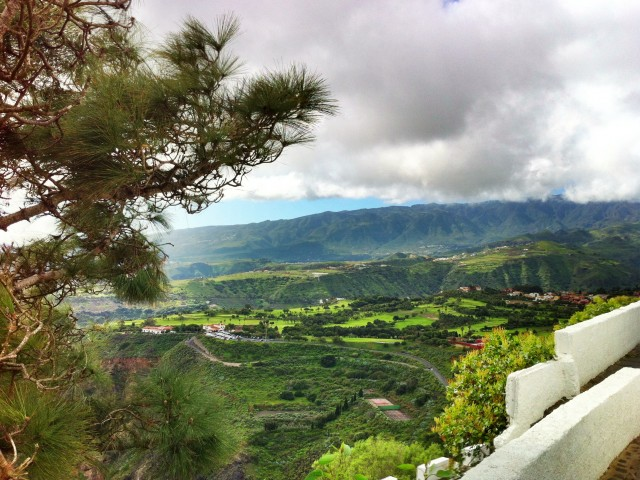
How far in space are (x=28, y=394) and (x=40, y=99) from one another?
73.2 inches

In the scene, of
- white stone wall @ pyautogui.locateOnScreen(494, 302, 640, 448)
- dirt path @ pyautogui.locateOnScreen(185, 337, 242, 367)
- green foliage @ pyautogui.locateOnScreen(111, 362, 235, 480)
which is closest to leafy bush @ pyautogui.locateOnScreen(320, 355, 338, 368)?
dirt path @ pyautogui.locateOnScreen(185, 337, 242, 367)

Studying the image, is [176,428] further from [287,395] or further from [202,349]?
[202,349]

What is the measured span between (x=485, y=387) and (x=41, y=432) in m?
3.87

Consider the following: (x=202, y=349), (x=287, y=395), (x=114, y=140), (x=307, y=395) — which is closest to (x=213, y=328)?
Answer: (x=202, y=349)

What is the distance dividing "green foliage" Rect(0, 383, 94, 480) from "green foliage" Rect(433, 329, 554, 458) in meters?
3.50

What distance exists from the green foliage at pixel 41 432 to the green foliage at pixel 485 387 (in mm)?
3499

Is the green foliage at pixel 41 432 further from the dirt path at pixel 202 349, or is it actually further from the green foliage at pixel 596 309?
the dirt path at pixel 202 349

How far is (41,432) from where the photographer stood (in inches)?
55.7

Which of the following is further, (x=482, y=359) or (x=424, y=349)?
(x=424, y=349)

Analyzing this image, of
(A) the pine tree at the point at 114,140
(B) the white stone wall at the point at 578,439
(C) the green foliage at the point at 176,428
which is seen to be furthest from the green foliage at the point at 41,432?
(B) the white stone wall at the point at 578,439

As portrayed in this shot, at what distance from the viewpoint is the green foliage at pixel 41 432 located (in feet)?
4.23

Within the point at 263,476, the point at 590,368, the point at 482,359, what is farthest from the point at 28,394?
the point at 263,476

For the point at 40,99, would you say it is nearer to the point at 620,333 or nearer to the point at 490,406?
the point at 490,406

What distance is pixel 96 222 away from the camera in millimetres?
2756
